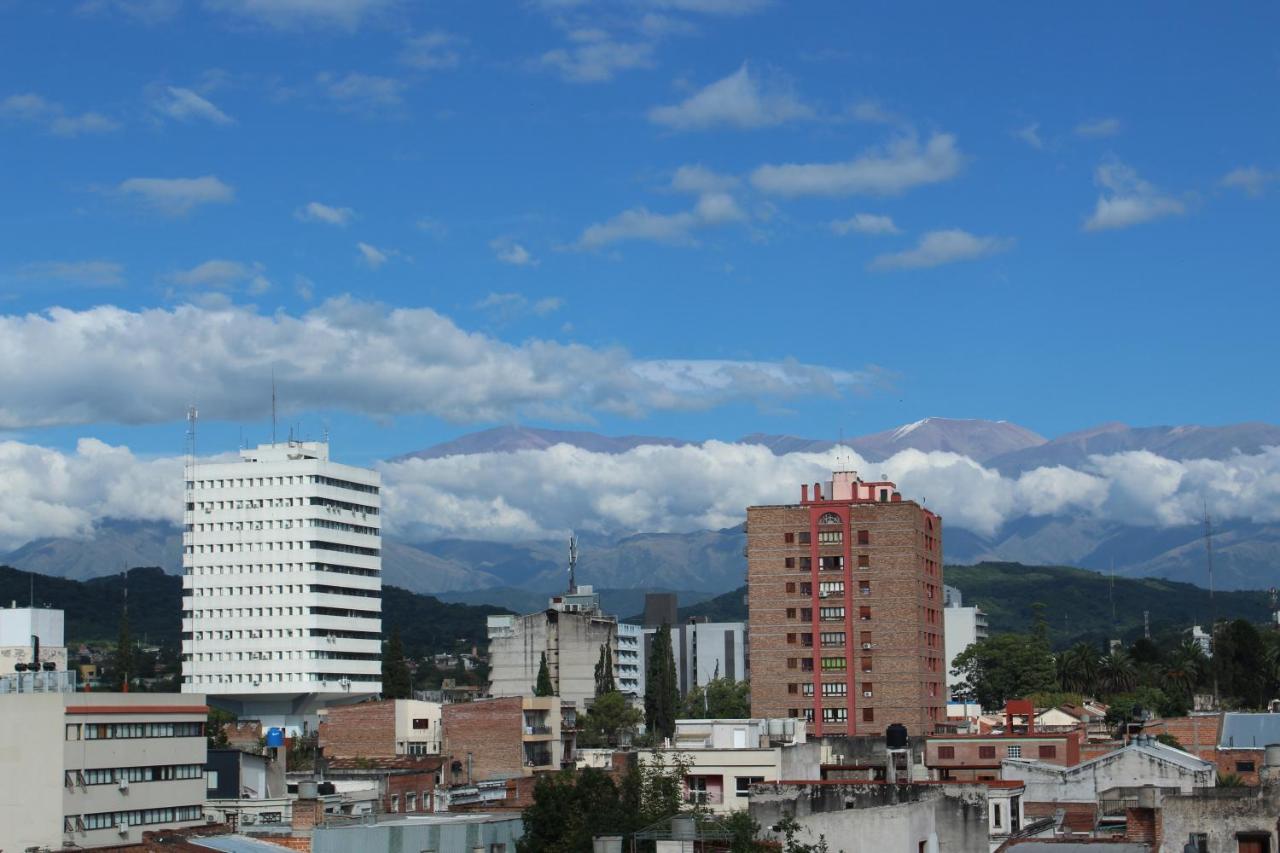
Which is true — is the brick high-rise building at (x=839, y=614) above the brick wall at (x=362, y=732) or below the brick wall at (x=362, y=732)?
above

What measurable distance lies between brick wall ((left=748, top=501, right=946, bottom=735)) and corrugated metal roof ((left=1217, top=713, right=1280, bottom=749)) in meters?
54.4

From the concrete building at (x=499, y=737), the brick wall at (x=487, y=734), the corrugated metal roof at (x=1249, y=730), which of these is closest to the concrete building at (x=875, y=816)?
the corrugated metal roof at (x=1249, y=730)

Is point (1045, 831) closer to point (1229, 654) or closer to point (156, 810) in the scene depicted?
point (156, 810)

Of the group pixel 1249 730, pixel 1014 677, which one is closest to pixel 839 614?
pixel 1014 677

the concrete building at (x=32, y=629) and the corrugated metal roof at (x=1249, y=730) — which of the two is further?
the concrete building at (x=32, y=629)

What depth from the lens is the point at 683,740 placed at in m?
91.2

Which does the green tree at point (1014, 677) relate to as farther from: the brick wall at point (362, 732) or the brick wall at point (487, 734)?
the brick wall at point (362, 732)

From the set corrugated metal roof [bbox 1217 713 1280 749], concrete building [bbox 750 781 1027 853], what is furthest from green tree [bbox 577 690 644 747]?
concrete building [bbox 750 781 1027 853]

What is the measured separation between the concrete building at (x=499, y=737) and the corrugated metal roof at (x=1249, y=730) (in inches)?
1806

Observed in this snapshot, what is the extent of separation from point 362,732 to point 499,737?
A: 10.7 meters

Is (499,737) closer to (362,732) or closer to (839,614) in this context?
(362,732)

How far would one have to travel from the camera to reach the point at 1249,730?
9606cm

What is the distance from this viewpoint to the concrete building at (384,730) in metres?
127

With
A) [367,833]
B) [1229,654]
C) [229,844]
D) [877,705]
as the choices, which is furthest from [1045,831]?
[1229,654]
